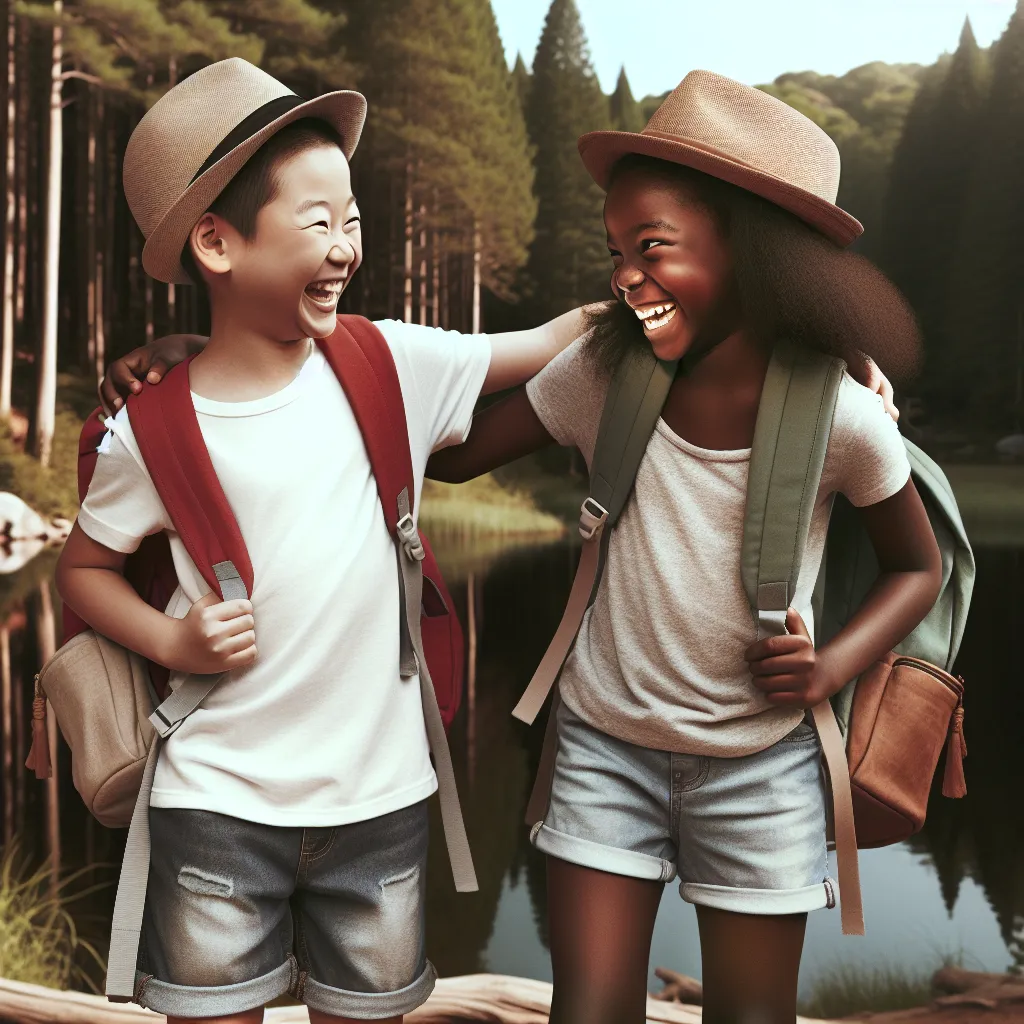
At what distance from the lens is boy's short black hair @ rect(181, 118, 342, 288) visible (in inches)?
62.0

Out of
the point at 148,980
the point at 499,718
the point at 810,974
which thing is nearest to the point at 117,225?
the point at 499,718

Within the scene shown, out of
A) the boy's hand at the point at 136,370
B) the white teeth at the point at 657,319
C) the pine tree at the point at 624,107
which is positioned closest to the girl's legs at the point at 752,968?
the white teeth at the point at 657,319

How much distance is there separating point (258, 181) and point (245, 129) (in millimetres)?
77

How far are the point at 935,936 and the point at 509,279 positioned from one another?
1.81 metres

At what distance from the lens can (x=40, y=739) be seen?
1.76 meters

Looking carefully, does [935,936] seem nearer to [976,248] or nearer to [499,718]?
[499,718]

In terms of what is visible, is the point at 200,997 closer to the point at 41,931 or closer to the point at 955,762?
the point at 955,762

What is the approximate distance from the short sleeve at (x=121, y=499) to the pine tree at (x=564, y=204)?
142 cm

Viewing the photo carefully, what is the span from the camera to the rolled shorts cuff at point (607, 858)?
5.31 feet

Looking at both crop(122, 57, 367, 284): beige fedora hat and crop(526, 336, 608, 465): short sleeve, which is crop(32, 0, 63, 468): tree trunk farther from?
crop(526, 336, 608, 465): short sleeve

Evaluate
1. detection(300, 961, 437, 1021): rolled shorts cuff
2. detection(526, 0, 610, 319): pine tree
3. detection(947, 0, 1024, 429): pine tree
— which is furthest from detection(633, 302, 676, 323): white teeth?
detection(947, 0, 1024, 429): pine tree

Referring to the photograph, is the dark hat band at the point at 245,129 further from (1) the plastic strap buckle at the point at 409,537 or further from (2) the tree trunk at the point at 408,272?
(2) the tree trunk at the point at 408,272

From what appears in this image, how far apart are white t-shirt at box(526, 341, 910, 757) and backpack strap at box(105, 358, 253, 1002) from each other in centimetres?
53

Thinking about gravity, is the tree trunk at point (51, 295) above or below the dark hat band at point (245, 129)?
below
